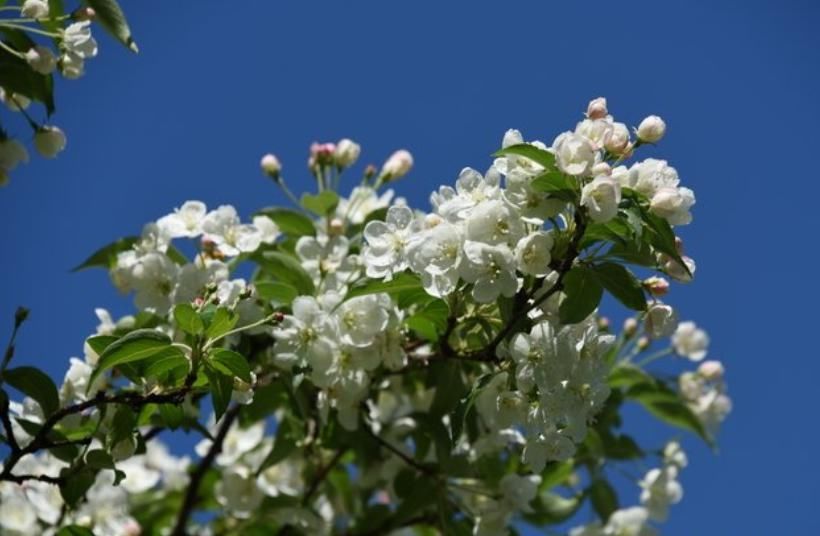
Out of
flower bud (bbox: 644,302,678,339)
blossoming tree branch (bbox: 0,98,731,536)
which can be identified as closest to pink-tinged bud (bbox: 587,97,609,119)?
blossoming tree branch (bbox: 0,98,731,536)

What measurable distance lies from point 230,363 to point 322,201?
46.8 inches

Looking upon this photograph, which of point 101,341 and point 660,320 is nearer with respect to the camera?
point 101,341

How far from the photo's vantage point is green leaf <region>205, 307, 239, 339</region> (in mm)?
2324

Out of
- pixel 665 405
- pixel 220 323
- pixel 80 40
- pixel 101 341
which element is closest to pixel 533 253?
pixel 220 323

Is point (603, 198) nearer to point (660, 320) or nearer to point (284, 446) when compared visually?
point (660, 320)

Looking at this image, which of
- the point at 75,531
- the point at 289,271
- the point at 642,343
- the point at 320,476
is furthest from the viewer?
the point at 642,343

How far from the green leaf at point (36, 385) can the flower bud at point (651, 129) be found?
153cm

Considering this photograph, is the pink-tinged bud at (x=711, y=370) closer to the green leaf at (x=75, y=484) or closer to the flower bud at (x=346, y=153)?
the flower bud at (x=346, y=153)

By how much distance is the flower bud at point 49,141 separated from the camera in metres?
3.14

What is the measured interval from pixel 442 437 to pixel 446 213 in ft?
3.32

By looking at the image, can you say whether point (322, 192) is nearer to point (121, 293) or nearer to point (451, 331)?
point (121, 293)

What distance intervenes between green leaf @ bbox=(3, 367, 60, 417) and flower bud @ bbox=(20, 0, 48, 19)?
1012 mm

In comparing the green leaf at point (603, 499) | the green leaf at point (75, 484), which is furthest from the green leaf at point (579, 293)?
the green leaf at point (603, 499)

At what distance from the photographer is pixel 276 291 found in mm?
2855
